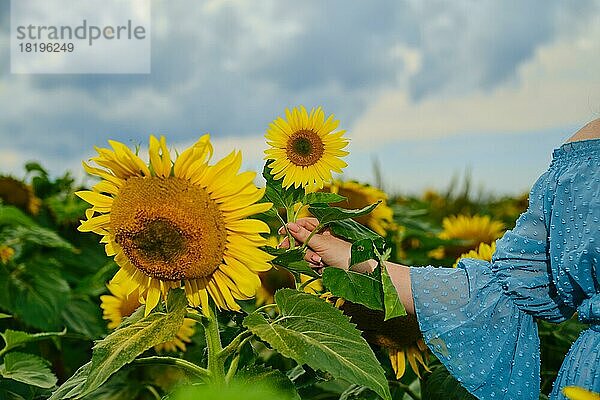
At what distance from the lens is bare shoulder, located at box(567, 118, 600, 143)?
4.63 feet

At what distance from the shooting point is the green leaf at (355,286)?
47.3 inches

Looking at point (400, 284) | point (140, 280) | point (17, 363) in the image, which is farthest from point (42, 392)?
→ point (400, 284)

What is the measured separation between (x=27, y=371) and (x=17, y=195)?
1.83 metres

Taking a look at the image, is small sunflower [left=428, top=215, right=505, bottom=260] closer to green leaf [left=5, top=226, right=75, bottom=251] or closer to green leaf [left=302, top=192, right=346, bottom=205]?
green leaf [left=5, top=226, right=75, bottom=251]

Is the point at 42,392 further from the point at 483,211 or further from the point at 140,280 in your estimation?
the point at 483,211

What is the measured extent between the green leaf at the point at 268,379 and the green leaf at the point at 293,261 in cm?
13

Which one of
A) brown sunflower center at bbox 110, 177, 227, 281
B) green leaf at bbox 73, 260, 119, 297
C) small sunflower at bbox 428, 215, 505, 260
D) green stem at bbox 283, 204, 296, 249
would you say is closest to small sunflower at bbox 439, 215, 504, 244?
small sunflower at bbox 428, 215, 505, 260

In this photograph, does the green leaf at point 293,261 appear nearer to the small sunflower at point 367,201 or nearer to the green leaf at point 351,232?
the green leaf at point 351,232

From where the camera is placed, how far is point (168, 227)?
39.5 inches

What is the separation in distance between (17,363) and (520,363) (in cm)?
79

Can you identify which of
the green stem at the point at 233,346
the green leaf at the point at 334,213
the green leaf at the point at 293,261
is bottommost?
the green stem at the point at 233,346

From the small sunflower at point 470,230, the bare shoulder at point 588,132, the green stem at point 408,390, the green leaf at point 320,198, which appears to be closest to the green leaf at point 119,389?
the green stem at point 408,390

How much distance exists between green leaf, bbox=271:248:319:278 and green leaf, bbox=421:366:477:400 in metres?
0.40

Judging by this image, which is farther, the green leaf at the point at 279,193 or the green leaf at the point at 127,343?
the green leaf at the point at 279,193
